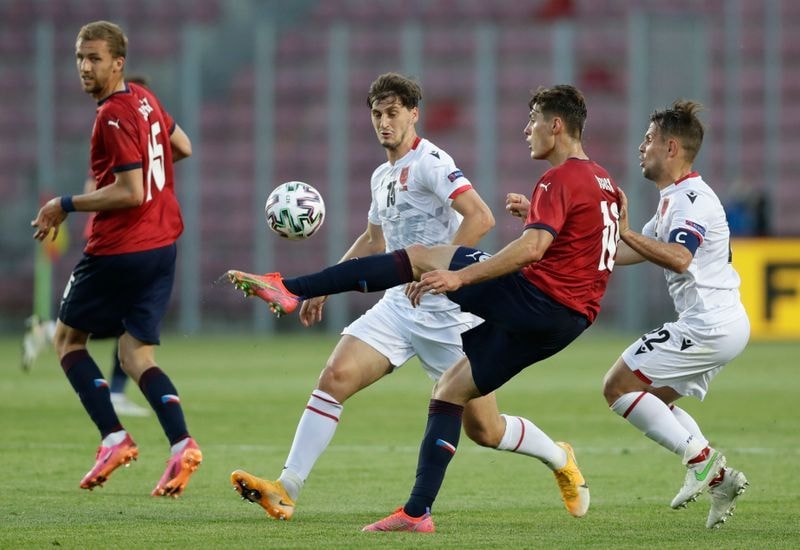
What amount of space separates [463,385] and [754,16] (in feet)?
65.6

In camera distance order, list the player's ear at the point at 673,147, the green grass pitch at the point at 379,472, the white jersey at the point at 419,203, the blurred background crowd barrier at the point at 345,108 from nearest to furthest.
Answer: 1. the green grass pitch at the point at 379,472
2. the white jersey at the point at 419,203
3. the player's ear at the point at 673,147
4. the blurred background crowd barrier at the point at 345,108

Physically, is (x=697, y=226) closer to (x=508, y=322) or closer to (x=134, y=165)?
(x=508, y=322)

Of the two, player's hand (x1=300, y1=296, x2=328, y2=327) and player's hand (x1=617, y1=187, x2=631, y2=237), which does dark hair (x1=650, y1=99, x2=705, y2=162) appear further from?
player's hand (x1=300, y1=296, x2=328, y2=327)

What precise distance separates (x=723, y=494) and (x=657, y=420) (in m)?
0.49

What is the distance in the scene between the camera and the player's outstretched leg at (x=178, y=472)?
720 centimetres

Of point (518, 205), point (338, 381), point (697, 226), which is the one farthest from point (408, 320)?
point (697, 226)

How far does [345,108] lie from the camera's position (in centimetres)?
2367

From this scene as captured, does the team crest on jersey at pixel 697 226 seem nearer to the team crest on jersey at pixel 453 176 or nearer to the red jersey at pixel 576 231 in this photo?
the red jersey at pixel 576 231

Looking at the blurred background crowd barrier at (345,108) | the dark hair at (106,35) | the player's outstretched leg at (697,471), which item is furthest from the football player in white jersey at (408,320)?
the blurred background crowd barrier at (345,108)

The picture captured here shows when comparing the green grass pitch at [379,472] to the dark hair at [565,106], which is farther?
the dark hair at [565,106]

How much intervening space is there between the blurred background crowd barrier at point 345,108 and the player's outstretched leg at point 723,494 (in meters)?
16.4

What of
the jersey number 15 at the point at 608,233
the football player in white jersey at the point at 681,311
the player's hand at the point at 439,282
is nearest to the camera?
the player's hand at the point at 439,282

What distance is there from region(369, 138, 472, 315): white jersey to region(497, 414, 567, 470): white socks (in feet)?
1.96

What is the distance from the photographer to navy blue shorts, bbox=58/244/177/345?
24.9ft
